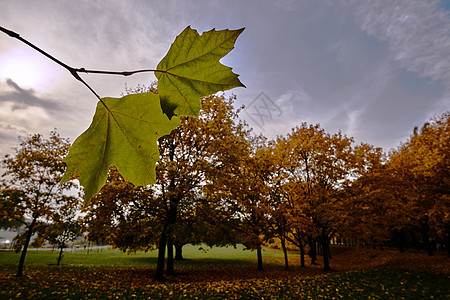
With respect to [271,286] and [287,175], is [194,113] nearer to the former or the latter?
[271,286]

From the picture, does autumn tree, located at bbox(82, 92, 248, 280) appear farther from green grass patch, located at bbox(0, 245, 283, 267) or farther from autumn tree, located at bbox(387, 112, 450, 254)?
autumn tree, located at bbox(387, 112, 450, 254)

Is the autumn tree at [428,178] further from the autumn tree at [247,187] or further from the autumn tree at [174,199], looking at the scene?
the autumn tree at [174,199]

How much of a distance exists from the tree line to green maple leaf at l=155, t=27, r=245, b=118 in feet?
32.7

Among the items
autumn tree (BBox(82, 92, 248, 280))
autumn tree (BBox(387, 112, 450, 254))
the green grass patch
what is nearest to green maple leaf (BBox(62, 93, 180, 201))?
autumn tree (BBox(82, 92, 248, 280))

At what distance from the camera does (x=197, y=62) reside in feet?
2.16

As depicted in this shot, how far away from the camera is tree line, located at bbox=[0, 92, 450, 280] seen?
430 inches

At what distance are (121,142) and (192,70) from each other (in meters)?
0.39

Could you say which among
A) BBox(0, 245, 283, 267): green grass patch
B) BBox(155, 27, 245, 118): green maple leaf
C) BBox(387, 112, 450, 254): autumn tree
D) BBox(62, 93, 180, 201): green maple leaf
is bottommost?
BBox(0, 245, 283, 267): green grass patch

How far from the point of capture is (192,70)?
0.66m

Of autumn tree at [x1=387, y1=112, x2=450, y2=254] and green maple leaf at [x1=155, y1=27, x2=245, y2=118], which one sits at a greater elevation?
autumn tree at [x1=387, y1=112, x2=450, y2=254]

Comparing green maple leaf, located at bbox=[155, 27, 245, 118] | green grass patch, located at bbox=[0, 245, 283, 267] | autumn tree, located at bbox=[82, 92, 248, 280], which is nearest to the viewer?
green maple leaf, located at bbox=[155, 27, 245, 118]

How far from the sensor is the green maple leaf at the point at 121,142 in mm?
749

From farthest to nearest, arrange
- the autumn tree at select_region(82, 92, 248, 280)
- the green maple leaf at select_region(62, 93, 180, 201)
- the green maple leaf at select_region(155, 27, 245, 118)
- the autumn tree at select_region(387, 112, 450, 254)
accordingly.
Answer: the autumn tree at select_region(387, 112, 450, 254) < the autumn tree at select_region(82, 92, 248, 280) < the green maple leaf at select_region(62, 93, 180, 201) < the green maple leaf at select_region(155, 27, 245, 118)

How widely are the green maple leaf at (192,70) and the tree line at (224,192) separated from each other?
9.97 meters
